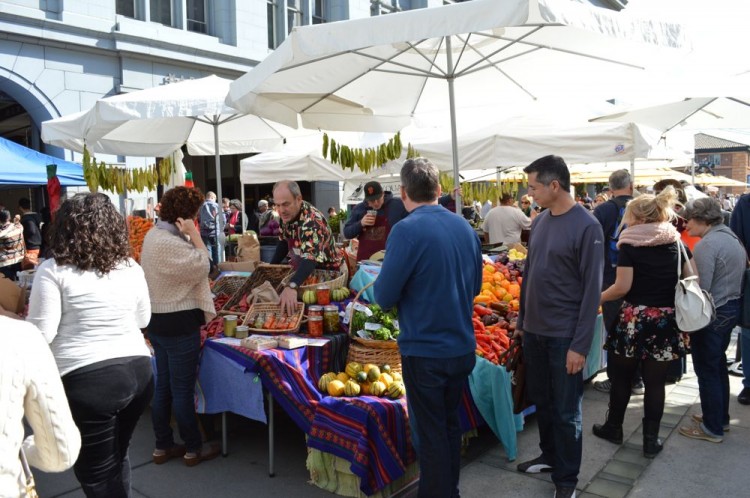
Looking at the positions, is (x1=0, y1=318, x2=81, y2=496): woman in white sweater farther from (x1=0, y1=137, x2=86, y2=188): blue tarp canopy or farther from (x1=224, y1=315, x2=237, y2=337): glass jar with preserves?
(x1=0, y1=137, x2=86, y2=188): blue tarp canopy

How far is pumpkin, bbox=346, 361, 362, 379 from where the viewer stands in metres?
3.71

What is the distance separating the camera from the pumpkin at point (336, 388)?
11.7 ft

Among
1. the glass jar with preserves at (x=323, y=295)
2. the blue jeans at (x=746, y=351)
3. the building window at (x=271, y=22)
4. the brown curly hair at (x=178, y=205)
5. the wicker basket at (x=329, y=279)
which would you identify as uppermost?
the building window at (x=271, y=22)

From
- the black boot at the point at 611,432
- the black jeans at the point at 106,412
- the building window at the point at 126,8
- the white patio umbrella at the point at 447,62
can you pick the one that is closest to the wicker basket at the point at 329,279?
the white patio umbrella at the point at 447,62

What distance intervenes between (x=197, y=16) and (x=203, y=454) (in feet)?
47.0

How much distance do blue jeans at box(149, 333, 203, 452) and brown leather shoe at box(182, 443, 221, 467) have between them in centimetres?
4

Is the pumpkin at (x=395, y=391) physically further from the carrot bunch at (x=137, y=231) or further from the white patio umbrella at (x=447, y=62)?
the carrot bunch at (x=137, y=231)

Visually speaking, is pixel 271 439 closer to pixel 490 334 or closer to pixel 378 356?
pixel 378 356

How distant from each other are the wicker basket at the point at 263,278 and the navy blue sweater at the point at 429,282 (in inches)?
76.7

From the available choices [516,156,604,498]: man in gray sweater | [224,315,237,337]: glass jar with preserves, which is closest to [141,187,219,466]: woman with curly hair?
[224,315,237,337]: glass jar with preserves

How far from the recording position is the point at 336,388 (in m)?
3.57

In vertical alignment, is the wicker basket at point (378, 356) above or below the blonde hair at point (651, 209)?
below

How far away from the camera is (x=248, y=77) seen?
172 inches

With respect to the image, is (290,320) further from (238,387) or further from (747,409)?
(747,409)
